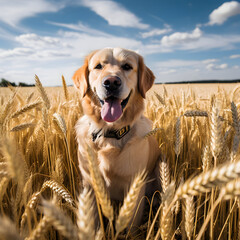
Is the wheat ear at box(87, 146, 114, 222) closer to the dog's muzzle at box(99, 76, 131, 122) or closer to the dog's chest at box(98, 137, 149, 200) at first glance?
the dog's chest at box(98, 137, 149, 200)

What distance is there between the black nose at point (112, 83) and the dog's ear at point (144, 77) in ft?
1.47

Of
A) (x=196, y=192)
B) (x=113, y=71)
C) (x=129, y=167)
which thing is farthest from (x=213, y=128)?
(x=113, y=71)

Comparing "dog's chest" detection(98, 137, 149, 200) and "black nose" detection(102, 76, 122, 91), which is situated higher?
"black nose" detection(102, 76, 122, 91)

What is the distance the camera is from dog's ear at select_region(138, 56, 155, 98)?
220 cm

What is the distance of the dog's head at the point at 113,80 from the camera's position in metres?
1.84

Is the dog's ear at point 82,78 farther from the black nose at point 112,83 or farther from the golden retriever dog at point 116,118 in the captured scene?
the black nose at point 112,83

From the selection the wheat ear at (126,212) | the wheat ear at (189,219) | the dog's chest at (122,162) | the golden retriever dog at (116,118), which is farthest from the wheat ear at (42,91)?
the wheat ear at (189,219)

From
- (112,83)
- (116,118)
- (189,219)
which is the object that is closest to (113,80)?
(112,83)

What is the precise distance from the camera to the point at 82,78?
2.17m

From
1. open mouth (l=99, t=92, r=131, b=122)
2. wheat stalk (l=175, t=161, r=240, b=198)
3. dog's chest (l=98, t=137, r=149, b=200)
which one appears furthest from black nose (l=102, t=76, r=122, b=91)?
wheat stalk (l=175, t=161, r=240, b=198)

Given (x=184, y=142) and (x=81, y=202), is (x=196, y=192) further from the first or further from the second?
(x=184, y=142)

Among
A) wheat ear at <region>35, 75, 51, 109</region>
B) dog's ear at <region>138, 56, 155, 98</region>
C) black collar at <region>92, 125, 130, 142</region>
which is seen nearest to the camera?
wheat ear at <region>35, 75, 51, 109</region>

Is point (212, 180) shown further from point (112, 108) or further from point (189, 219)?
point (112, 108)

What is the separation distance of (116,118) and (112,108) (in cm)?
13
